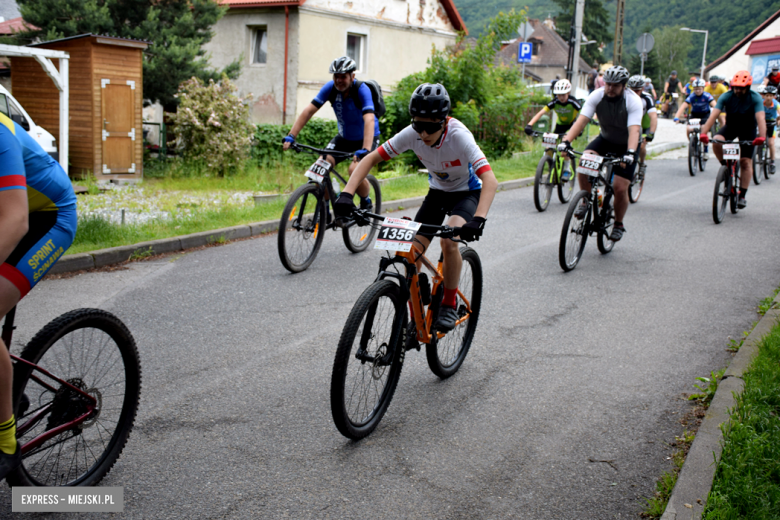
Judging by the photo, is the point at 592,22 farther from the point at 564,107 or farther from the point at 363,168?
the point at 363,168

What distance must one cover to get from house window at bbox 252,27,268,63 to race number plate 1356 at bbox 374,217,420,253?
76.6ft

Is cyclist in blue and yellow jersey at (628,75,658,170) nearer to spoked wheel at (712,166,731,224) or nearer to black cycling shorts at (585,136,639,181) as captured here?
spoked wheel at (712,166,731,224)

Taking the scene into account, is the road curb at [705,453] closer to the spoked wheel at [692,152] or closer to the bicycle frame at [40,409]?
the bicycle frame at [40,409]

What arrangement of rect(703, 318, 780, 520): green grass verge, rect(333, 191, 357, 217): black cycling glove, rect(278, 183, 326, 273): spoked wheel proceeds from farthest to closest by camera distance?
1. rect(278, 183, 326, 273): spoked wheel
2. rect(333, 191, 357, 217): black cycling glove
3. rect(703, 318, 780, 520): green grass verge

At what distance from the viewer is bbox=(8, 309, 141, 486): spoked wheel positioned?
301 cm

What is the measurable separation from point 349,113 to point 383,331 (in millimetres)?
4685

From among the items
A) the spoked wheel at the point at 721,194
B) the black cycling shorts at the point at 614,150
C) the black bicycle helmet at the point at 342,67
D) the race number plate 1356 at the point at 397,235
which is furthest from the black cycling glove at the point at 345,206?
the spoked wheel at the point at 721,194

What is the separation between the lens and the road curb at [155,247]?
24.2 feet

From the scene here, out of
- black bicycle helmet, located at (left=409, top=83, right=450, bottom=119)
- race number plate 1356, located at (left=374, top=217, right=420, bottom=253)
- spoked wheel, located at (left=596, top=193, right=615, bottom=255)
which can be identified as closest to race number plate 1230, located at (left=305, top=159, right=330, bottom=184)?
spoked wheel, located at (left=596, top=193, right=615, bottom=255)

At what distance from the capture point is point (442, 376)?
4.88 metres

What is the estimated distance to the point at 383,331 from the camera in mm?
3986

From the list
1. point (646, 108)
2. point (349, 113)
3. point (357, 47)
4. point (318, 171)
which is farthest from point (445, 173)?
point (357, 47)

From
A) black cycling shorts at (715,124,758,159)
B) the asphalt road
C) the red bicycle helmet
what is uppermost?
the red bicycle helmet

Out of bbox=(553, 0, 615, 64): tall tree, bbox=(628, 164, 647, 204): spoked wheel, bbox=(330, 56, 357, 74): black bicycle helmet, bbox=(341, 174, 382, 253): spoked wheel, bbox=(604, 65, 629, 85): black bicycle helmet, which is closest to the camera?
bbox=(330, 56, 357, 74): black bicycle helmet
